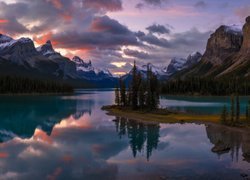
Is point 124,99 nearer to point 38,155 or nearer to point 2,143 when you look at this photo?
point 2,143

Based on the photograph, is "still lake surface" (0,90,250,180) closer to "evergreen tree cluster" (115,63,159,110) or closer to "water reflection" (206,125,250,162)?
"water reflection" (206,125,250,162)

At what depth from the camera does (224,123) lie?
8069 cm

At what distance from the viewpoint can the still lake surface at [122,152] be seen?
40500 millimetres

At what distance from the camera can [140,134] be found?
70.6m

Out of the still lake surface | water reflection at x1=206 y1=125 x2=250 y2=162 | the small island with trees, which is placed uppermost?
the small island with trees

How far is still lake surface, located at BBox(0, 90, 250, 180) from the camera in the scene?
40500 mm

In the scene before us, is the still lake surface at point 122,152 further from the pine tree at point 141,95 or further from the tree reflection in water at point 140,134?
the pine tree at point 141,95

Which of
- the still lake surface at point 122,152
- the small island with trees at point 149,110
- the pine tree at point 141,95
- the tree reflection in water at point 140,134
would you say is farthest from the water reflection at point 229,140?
the pine tree at point 141,95

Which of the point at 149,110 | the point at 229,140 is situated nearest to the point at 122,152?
the point at 229,140

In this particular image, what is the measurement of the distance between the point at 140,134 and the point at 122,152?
17409mm

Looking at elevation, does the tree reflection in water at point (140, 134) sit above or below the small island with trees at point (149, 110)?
below

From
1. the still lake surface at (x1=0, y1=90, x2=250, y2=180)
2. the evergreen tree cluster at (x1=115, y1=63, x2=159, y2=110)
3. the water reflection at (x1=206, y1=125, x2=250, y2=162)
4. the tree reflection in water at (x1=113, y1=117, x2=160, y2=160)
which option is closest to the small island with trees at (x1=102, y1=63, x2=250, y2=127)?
the evergreen tree cluster at (x1=115, y1=63, x2=159, y2=110)

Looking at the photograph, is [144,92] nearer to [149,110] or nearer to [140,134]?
[149,110]

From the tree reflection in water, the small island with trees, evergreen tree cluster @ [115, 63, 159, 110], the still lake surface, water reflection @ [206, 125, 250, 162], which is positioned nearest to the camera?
the still lake surface
